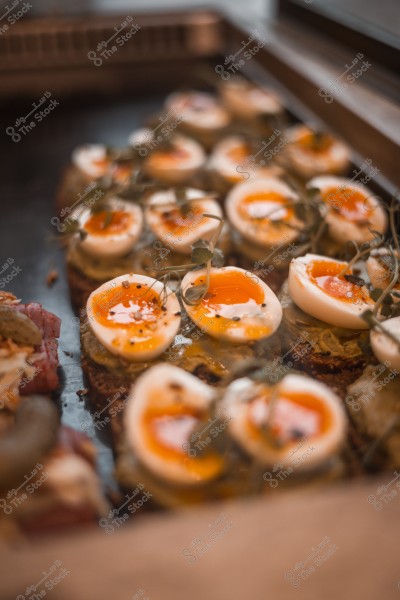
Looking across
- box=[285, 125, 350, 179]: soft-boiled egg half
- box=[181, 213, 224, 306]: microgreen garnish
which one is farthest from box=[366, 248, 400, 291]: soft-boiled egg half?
box=[285, 125, 350, 179]: soft-boiled egg half

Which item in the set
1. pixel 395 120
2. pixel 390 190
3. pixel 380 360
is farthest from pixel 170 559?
pixel 395 120

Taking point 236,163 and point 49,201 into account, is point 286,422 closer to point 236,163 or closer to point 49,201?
point 236,163

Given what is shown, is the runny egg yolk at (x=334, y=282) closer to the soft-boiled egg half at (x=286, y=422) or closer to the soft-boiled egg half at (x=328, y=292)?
the soft-boiled egg half at (x=328, y=292)

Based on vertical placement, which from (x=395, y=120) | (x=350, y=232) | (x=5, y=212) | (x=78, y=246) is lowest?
(x=5, y=212)

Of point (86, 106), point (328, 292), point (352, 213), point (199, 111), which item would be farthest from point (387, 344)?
point (86, 106)

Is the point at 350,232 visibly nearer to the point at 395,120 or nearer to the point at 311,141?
the point at 395,120

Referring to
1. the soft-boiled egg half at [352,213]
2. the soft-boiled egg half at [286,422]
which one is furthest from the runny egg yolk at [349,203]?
the soft-boiled egg half at [286,422]
